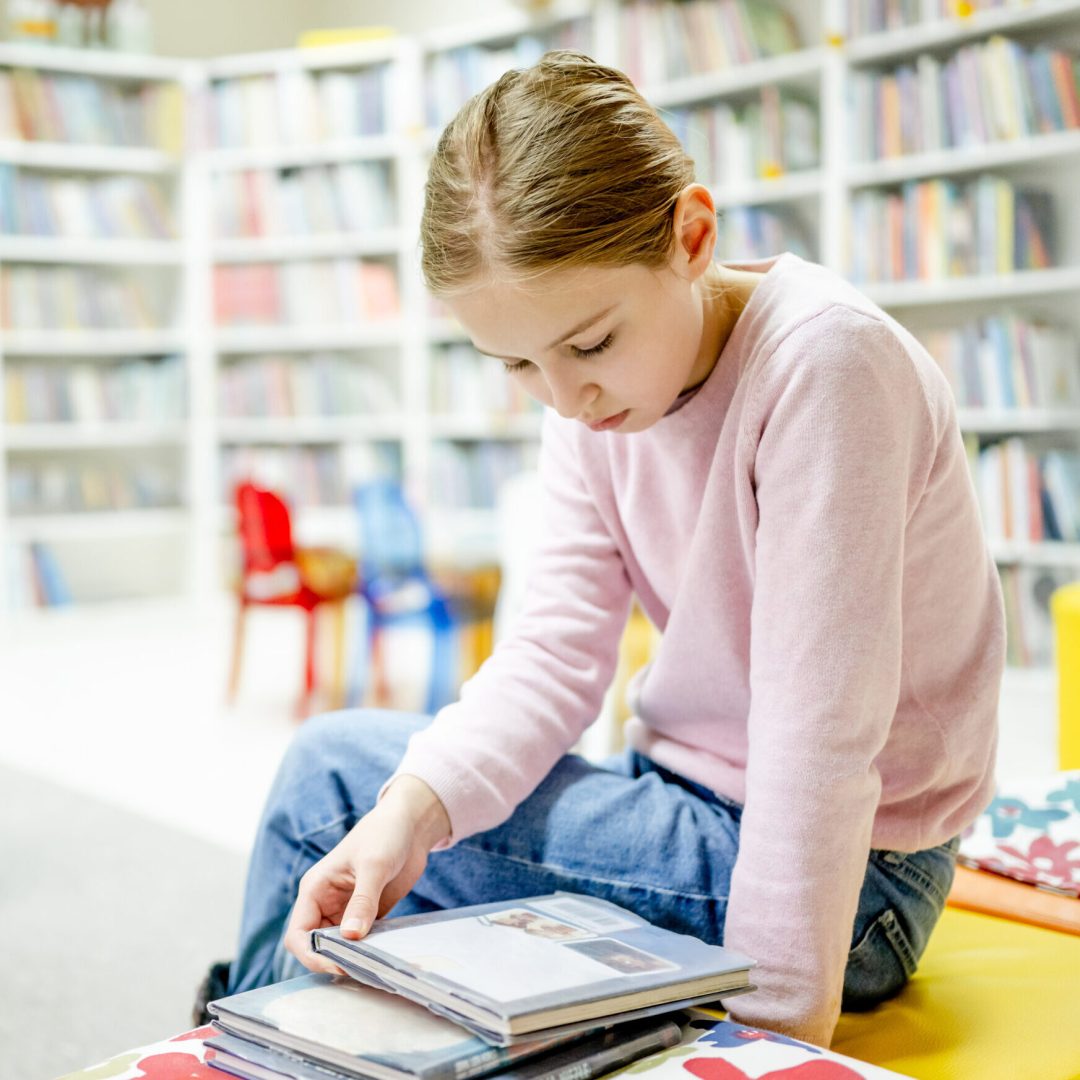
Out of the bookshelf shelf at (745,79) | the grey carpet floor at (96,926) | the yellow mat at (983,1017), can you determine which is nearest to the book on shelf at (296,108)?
the bookshelf shelf at (745,79)

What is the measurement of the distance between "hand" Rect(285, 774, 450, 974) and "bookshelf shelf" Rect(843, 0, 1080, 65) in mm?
2981

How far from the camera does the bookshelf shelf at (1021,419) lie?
10.9ft

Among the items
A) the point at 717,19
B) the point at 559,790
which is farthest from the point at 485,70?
the point at 559,790

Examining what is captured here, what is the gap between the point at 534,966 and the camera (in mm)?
799

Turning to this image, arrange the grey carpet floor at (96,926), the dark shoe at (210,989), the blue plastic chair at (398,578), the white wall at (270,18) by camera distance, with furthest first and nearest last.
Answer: the white wall at (270,18)
the blue plastic chair at (398,578)
the grey carpet floor at (96,926)
the dark shoe at (210,989)

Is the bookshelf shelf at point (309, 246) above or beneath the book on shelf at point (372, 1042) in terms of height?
above

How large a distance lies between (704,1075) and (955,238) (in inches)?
122

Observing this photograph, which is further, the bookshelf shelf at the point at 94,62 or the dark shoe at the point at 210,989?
the bookshelf shelf at the point at 94,62

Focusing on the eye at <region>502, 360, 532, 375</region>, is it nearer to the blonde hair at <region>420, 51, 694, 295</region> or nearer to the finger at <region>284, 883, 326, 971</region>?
the blonde hair at <region>420, 51, 694, 295</region>

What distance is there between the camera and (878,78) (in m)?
3.57

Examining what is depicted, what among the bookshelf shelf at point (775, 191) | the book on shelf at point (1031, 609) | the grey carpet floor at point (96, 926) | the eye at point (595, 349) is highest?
the bookshelf shelf at point (775, 191)

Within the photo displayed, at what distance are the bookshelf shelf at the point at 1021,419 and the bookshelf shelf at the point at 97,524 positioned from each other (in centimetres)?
313

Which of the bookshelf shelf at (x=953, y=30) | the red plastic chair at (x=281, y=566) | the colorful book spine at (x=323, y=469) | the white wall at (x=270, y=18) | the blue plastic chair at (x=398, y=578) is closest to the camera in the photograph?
the bookshelf shelf at (x=953, y=30)

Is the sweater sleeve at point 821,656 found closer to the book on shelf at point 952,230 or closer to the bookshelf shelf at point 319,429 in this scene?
the book on shelf at point 952,230
